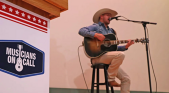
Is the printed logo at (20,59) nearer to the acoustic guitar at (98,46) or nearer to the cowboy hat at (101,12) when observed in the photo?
the acoustic guitar at (98,46)

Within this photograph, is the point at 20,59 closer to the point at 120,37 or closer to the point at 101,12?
the point at 101,12

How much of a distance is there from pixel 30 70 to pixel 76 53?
2.06 metres

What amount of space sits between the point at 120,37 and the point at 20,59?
248 centimetres

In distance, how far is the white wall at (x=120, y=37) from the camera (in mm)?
2992

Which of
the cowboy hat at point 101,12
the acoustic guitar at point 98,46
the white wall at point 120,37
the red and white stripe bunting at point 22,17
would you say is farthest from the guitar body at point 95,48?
the red and white stripe bunting at point 22,17

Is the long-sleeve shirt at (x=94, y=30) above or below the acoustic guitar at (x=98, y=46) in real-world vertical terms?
above

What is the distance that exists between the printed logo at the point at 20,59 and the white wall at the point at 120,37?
74.3 inches

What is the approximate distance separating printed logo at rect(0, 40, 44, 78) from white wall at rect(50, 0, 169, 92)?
6.19 feet

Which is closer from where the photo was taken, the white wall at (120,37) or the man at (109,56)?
the man at (109,56)

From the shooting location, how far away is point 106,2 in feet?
10.9

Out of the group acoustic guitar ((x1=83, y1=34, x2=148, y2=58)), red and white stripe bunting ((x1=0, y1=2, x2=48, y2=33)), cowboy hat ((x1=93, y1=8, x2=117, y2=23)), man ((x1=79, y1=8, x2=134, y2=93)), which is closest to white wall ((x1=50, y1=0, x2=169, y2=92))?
cowboy hat ((x1=93, y1=8, x2=117, y2=23))

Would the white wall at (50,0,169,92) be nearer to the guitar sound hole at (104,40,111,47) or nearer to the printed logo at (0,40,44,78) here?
the guitar sound hole at (104,40,111,47)

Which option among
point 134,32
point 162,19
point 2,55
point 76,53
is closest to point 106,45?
point 76,53

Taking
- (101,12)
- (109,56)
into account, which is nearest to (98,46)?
(109,56)
